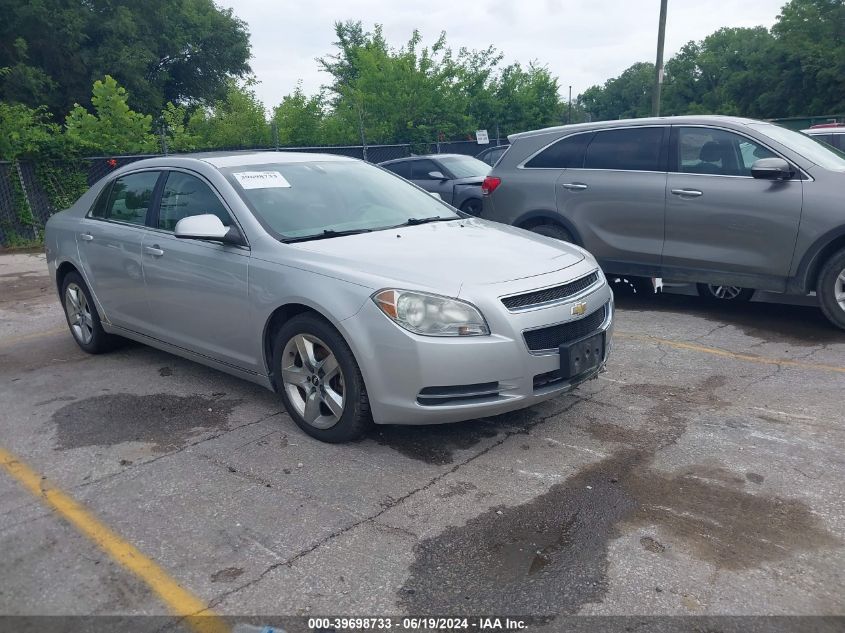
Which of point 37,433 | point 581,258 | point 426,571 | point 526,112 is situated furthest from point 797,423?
point 526,112

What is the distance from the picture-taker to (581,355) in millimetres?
3984

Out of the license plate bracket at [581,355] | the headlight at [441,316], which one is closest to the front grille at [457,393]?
the headlight at [441,316]

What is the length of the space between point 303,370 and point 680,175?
4.30 metres

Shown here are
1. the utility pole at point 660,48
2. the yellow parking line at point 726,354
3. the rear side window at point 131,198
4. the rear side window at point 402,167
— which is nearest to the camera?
the yellow parking line at point 726,354

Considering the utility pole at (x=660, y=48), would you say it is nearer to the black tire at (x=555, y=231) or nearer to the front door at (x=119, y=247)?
the black tire at (x=555, y=231)

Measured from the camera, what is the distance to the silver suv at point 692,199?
19.6 feet

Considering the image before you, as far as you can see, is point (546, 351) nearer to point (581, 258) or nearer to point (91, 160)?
point (581, 258)

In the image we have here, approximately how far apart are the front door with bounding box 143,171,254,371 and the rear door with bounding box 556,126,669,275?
3912 millimetres

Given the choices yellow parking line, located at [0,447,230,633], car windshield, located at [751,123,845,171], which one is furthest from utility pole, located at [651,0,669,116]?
yellow parking line, located at [0,447,230,633]

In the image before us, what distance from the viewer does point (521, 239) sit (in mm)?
4688

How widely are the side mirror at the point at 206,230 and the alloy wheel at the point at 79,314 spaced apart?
6.82 feet

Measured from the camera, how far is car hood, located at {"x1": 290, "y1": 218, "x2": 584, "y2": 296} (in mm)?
3842

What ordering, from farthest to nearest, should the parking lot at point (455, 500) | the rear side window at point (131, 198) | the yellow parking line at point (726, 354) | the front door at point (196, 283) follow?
the rear side window at point (131, 198) < the yellow parking line at point (726, 354) < the front door at point (196, 283) < the parking lot at point (455, 500)

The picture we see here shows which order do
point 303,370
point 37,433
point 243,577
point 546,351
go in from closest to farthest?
point 243,577, point 546,351, point 303,370, point 37,433
